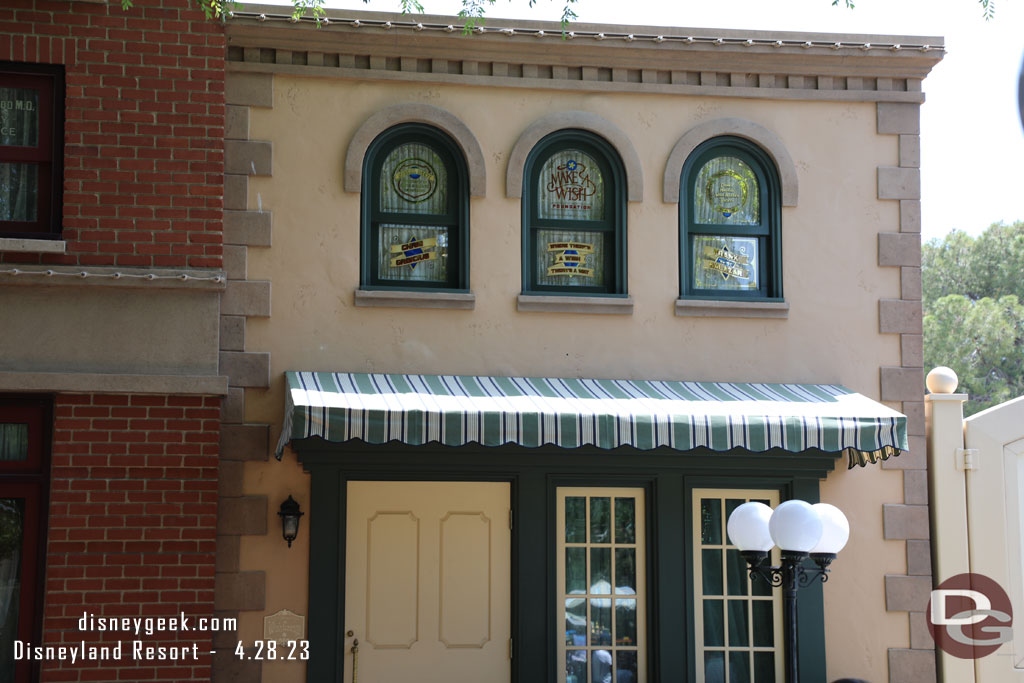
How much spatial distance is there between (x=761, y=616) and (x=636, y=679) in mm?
1247

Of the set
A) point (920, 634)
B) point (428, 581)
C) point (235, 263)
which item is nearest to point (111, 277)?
point (235, 263)

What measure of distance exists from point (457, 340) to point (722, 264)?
2.58m

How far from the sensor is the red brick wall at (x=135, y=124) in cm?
873

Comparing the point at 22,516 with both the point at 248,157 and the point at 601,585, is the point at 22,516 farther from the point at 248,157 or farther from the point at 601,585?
the point at 601,585

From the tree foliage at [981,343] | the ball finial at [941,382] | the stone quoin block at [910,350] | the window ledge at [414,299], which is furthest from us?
the tree foliage at [981,343]

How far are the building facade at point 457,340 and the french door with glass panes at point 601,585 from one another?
28 millimetres

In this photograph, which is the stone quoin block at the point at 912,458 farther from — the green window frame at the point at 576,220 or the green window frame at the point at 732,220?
the green window frame at the point at 576,220

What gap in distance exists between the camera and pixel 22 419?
852 centimetres

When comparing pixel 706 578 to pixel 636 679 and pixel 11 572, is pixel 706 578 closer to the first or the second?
pixel 636 679

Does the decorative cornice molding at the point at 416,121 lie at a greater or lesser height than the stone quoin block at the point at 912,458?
greater

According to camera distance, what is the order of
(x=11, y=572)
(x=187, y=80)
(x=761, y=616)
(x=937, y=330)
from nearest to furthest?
1. (x=11, y=572)
2. (x=187, y=80)
3. (x=761, y=616)
4. (x=937, y=330)

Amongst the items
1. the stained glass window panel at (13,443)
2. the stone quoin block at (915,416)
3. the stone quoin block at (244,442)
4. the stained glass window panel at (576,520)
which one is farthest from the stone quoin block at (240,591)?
the stone quoin block at (915,416)

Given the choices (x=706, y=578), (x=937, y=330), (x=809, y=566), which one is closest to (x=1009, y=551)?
(x=809, y=566)

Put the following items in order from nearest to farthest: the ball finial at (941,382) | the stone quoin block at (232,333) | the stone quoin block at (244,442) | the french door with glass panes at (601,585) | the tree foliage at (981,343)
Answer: the stone quoin block at (244,442) → the stone quoin block at (232,333) → the french door with glass panes at (601,585) → the ball finial at (941,382) → the tree foliage at (981,343)
